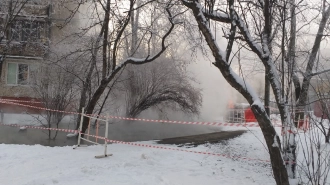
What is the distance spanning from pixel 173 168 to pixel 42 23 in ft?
→ 59.9

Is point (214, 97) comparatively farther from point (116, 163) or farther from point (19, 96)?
point (116, 163)

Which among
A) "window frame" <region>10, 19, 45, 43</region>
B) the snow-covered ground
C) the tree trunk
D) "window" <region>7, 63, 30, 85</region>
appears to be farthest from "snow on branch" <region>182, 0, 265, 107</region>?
"window" <region>7, 63, 30, 85</region>

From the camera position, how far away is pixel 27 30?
21.6 metres

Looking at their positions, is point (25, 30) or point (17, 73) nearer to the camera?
point (25, 30)

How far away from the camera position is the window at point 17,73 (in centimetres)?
2158

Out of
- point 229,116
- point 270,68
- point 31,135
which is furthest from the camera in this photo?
point 229,116

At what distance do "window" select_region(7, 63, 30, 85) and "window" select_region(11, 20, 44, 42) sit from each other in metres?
1.85

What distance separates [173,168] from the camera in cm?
727

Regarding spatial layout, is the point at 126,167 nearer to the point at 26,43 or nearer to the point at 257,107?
the point at 257,107

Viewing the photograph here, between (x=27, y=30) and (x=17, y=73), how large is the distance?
3037 mm

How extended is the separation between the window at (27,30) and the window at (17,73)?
1.85 metres

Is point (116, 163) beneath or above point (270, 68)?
beneath

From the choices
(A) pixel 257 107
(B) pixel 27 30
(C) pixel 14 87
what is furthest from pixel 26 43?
(A) pixel 257 107

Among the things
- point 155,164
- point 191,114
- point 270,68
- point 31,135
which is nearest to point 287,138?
point 270,68
